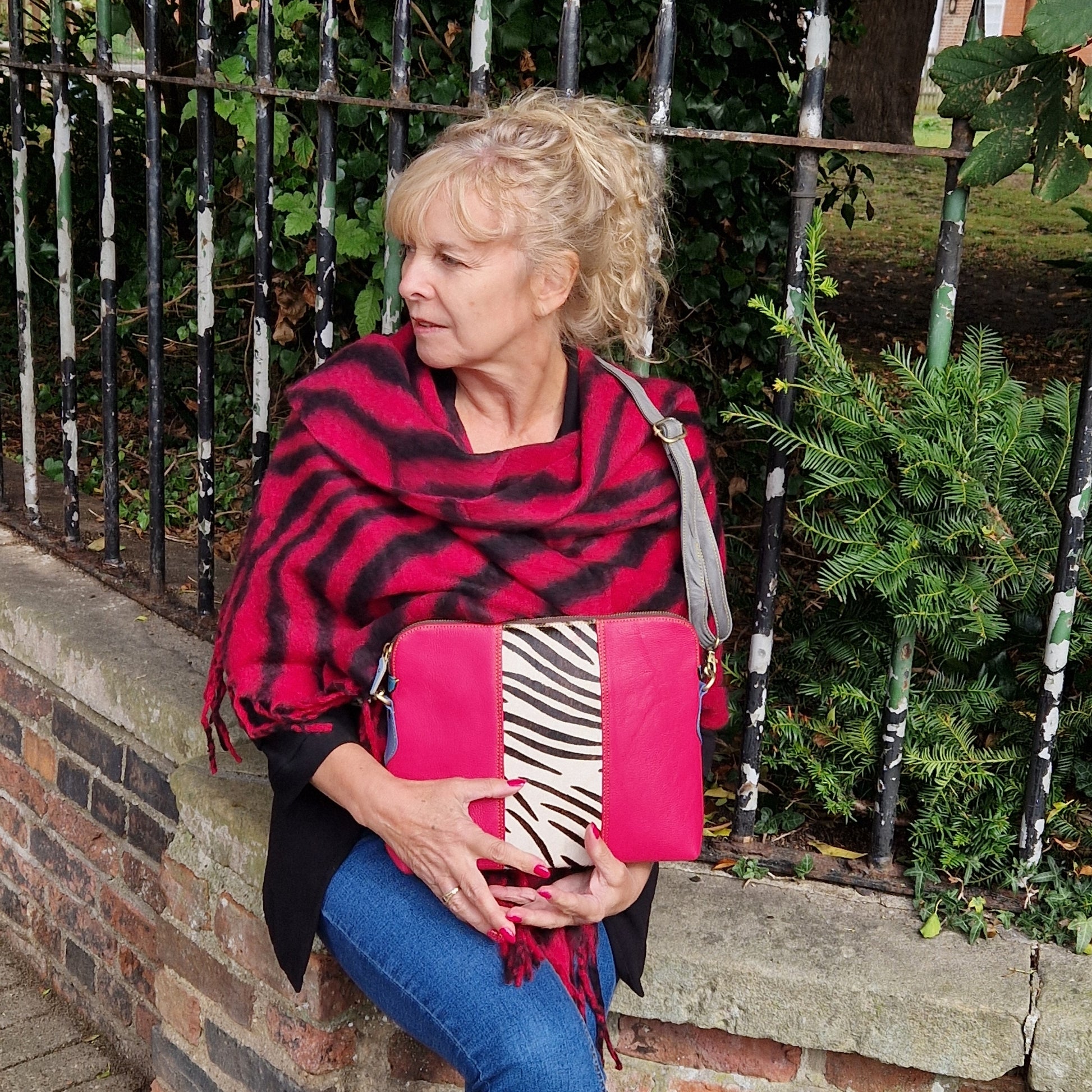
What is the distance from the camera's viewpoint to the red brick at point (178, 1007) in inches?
93.9

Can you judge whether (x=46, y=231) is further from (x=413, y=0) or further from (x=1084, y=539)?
(x=1084, y=539)

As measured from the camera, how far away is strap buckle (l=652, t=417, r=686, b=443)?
6.43 ft

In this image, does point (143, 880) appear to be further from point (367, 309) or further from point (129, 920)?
point (367, 309)

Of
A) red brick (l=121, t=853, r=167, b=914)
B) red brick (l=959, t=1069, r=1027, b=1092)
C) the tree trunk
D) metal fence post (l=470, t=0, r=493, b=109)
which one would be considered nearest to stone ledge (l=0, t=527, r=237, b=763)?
red brick (l=121, t=853, r=167, b=914)

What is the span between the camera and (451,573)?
72.9 inches

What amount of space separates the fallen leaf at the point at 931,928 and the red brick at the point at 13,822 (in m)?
2.14

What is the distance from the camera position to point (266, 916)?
6.48 feet

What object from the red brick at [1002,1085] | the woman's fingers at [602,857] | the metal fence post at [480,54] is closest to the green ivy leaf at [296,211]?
the metal fence post at [480,54]

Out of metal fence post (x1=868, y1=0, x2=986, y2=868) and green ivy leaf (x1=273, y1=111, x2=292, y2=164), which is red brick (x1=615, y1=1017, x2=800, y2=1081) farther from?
green ivy leaf (x1=273, y1=111, x2=292, y2=164)

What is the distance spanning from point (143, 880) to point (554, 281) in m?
1.57

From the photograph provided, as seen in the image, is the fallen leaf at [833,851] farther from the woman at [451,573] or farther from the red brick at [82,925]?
the red brick at [82,925]

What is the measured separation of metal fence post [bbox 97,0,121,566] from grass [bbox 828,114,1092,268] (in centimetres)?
569

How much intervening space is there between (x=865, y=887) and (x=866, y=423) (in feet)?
2.60

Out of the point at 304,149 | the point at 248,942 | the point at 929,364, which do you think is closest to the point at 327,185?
the point at 304,149
